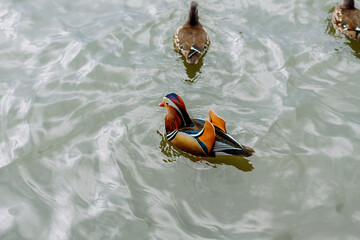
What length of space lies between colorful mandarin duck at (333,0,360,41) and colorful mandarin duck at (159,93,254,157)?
404cm

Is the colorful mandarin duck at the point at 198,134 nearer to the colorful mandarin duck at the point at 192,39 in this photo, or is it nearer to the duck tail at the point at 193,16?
the colorful mandarin duck at the point at 192,39

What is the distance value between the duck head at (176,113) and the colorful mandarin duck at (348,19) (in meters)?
4.20

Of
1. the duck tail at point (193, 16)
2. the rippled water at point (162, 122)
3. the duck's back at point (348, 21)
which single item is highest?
the duck's back at point (348, 21)

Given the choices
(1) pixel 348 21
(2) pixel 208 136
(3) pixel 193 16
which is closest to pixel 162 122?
(2) pixel 208 136

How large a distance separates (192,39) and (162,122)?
7.10 feet

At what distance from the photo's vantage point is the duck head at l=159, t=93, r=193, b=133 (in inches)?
222

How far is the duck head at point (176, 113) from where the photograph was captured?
5.63 m

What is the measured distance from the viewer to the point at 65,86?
7035mm

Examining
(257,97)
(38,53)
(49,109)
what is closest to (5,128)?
(49,109)

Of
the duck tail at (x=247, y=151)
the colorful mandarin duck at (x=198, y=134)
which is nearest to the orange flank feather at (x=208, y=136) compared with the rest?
the colorful mandarin duck at (x=198, y=134)

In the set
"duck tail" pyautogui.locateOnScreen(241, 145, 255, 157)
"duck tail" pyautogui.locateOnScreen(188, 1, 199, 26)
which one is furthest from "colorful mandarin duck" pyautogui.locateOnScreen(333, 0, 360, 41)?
"duck tail" pyautogui.locateOnScreen(241, 145, 255, 157)

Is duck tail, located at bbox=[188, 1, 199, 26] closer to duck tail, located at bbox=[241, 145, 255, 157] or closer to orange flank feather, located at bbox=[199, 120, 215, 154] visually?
orange flank feather, located at bbox=[199, 120, 215, 154]

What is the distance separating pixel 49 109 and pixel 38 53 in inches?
70.5

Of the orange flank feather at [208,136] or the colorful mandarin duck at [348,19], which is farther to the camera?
the colorful mandarin duck at [348,19]
